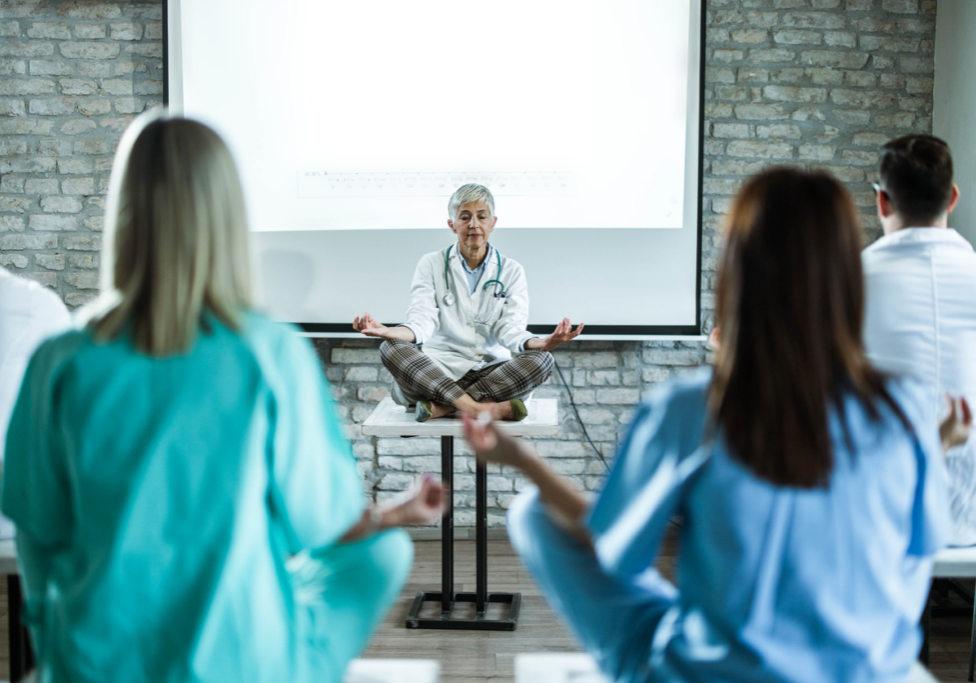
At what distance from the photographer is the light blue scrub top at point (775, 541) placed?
0.91 meters

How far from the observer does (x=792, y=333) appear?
0.92 meters

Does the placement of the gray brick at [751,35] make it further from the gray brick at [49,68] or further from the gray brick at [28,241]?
the gray brick at [28,241]

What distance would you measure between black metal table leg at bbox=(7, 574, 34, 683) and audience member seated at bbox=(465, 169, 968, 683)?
4.24 feet

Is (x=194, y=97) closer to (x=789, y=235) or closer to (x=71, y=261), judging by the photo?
(x=71, y=261)

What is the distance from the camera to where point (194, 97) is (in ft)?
10.5

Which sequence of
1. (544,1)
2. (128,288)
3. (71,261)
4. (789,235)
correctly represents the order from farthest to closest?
(71,261), (544,1), (128,288), (789,235)

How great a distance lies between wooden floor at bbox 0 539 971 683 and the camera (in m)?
2.20

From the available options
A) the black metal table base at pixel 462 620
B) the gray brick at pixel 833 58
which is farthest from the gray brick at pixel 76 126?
the gray brick at pixel 833 58

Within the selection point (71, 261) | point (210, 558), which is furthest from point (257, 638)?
point (71, 261)

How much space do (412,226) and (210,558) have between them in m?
2.33

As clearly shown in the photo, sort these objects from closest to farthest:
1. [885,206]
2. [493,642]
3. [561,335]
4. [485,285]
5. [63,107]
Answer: [885,206] < [493,642] < [561,335] < [485,285] < [63,107]

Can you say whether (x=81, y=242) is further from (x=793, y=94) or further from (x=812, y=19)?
(x=812, y=19)

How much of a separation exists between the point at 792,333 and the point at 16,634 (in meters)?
1.64

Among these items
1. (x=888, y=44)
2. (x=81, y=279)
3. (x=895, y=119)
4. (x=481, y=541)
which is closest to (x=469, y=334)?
(x=481, y=541)
